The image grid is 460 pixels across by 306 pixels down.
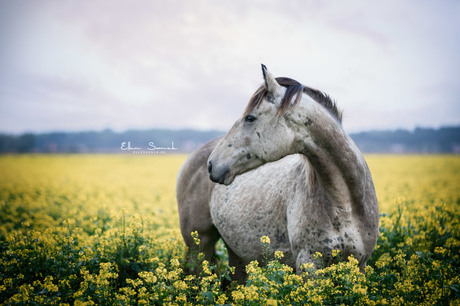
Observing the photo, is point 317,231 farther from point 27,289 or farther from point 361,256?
point 27,289

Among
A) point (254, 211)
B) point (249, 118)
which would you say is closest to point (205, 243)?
point (254, 211)

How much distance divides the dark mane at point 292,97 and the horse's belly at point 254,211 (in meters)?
0.99

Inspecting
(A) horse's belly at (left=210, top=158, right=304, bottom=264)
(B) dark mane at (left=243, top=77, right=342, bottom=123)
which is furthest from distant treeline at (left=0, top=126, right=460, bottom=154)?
(A) horse's belly at (left=210, top=158, right=304, bottom=264)

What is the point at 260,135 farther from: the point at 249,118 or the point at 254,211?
the point at 254,211

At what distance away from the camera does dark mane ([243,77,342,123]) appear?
2.97 m

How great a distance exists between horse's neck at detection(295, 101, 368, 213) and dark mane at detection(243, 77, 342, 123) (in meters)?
0.16

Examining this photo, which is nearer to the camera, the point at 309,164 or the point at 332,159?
the point at 332,159

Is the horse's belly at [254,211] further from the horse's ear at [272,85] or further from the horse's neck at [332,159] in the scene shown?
the horse's ear at [272,85]

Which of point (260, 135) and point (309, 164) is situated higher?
point (260, 135)

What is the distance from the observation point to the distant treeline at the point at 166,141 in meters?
5.95

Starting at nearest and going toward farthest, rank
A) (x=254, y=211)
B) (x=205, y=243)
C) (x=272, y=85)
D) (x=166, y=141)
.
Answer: (x=272, y=85) < (x=254, y=211) < (x=205, y=243) < (x=166, y=141)

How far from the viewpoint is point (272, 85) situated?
2.98m

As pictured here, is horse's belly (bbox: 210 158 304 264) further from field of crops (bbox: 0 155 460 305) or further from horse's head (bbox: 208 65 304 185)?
horse's head (bbox: 208 65 304 185)

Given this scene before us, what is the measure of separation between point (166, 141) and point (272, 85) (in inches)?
126
